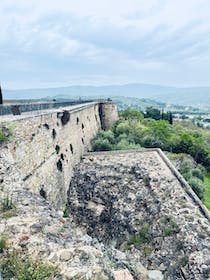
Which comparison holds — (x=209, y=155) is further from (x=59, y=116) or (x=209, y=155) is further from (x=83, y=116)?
(x=59, y=116)

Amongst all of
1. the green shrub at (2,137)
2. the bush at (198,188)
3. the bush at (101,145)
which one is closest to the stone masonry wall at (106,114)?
the bush at (101,145)

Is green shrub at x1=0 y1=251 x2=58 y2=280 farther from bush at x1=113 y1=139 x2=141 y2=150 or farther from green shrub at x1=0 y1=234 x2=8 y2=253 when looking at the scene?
bush at x1=113 y1=139 x2=141 y2=150

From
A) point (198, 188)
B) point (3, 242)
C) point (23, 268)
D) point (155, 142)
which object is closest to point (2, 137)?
point (3, 242)

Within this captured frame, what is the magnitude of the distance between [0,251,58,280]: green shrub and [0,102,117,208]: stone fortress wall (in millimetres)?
4272

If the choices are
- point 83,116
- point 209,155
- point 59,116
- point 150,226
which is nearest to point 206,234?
point 150,226

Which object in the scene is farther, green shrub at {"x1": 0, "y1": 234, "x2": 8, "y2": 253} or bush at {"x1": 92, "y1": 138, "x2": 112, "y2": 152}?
bush at {"x1": 92, "y1": 138, "x2": 112, "y2": 152}

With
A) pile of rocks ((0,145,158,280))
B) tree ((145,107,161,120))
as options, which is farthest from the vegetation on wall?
tree ((145,107,161,120))

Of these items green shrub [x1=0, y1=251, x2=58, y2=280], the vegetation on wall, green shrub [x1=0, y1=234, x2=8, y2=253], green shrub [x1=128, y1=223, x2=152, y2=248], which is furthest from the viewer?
the vegetation on wall

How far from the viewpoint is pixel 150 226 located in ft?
46.0

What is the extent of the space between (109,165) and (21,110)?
6075mm

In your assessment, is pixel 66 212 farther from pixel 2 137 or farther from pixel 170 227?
pixel 2 137

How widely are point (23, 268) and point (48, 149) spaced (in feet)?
32.2

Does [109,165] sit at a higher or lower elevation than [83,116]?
lower

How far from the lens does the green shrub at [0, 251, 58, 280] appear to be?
551 cm
